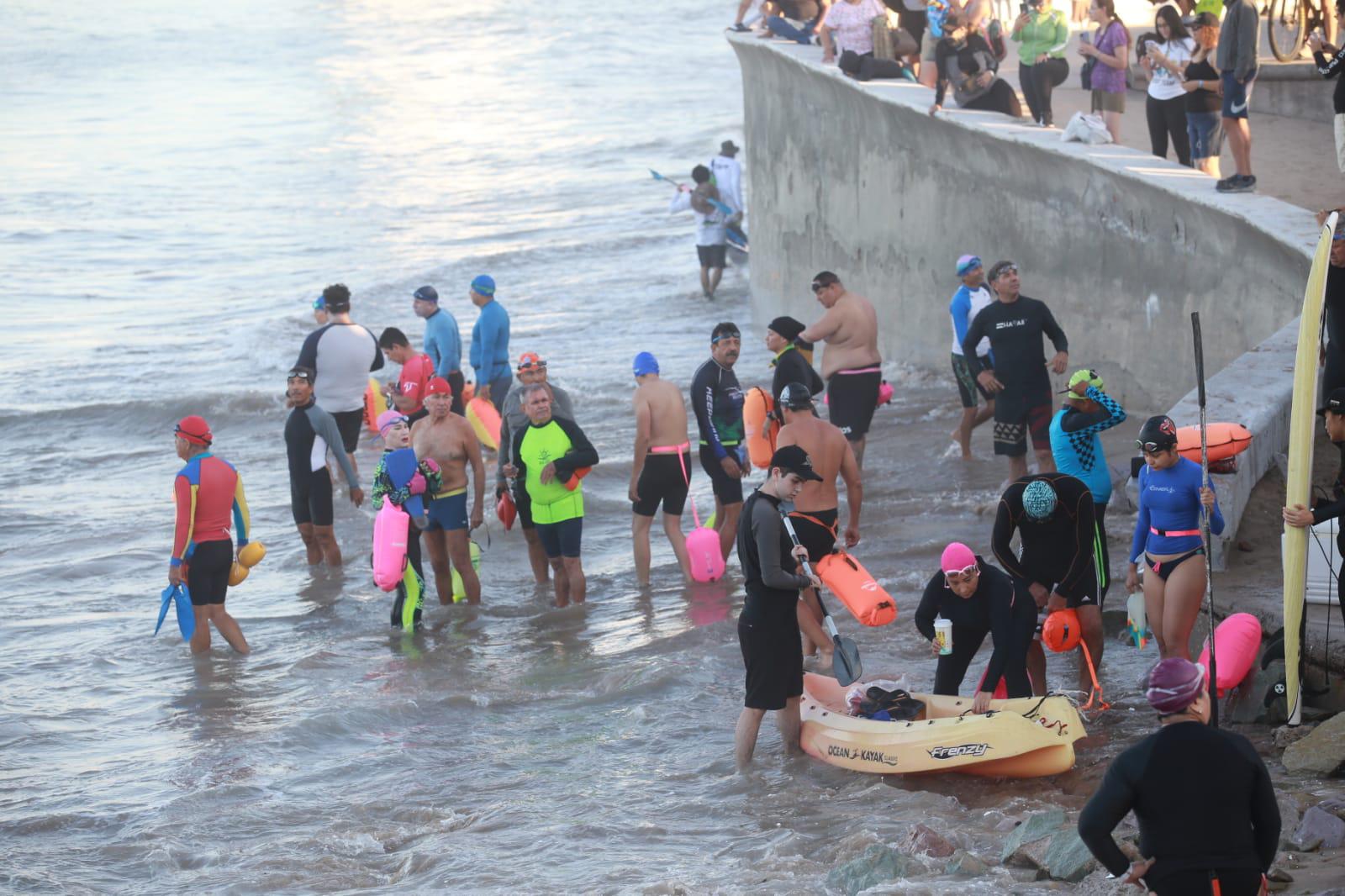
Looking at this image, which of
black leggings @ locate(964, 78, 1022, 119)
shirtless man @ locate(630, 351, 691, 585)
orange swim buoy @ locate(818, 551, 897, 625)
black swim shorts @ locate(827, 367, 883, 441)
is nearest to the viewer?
orange swim buoy @ locate(818, 551, 897, 625)

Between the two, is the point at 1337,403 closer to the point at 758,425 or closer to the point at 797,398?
the point at 797,398

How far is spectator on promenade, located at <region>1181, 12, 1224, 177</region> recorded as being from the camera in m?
13.4

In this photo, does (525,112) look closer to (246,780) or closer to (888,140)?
(888,140)

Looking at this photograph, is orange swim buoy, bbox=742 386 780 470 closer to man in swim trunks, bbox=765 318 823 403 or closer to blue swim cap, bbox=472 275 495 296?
man in swim trunks, bbox=765 318 823 403

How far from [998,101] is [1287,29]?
4.56 m

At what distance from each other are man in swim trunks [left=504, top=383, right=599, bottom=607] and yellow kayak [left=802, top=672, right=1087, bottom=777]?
3.03 metres

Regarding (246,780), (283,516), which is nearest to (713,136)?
(283,516)

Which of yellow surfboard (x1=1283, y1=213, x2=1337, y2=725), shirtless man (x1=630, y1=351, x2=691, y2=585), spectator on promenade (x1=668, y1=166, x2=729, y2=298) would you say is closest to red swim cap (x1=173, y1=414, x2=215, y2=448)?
shirtless man (x1=630, y1=351, x2=691, y2=585)

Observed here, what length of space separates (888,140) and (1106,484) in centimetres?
886

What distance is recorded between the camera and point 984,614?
304 inches

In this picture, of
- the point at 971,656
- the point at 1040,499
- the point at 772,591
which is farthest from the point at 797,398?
the point at 971,656

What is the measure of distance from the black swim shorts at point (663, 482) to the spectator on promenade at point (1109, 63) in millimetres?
6874

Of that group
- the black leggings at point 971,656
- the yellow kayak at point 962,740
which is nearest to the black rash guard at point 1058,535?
the black leggings at point 971,656

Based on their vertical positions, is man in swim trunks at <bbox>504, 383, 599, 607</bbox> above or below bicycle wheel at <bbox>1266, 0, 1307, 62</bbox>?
below
